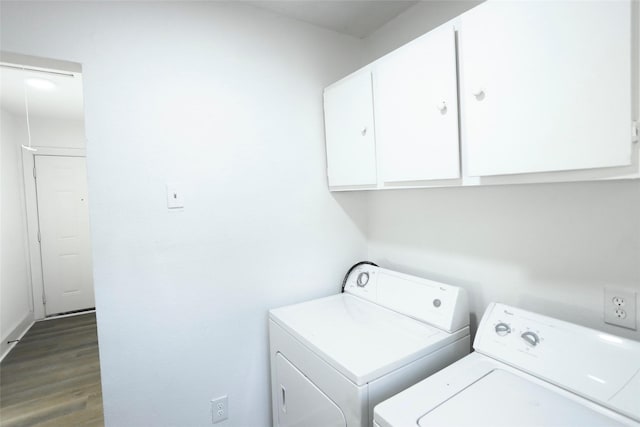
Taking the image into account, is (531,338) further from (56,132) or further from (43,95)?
(56,132)

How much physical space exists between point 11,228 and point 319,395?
4011 mm

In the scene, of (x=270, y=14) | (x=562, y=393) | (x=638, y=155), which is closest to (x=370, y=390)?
(x=562, y=393)

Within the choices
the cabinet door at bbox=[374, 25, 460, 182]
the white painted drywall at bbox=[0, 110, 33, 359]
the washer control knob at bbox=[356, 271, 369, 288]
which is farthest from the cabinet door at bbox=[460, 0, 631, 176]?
the white painted drywall at bbox=[0, 110, 33, 359]

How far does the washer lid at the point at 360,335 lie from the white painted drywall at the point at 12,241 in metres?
3.34

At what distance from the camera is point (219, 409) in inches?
62.9

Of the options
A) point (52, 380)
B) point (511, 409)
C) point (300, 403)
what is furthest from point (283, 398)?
point (52, 380)

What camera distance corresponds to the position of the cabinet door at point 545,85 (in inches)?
30.3

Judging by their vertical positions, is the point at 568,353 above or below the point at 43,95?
below

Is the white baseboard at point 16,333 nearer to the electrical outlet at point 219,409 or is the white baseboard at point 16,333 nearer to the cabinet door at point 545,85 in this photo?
the electrical outlet at point 219,409

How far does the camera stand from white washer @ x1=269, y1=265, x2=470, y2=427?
1.09 meters

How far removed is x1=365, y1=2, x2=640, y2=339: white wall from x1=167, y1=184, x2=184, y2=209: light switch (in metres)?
1.19

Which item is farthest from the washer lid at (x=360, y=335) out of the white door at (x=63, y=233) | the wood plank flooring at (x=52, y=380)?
the white door at (x=63, y=233)

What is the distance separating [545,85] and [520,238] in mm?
657

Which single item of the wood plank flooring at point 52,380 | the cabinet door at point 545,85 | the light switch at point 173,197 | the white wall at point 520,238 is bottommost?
the wood plank flooring at point 52,380
